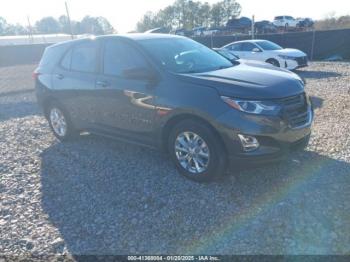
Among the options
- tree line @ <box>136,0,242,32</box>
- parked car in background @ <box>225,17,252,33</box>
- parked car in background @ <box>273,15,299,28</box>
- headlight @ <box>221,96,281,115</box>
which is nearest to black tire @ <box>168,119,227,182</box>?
headlight @ <box>221,96,281,115</box>

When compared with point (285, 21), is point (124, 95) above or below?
above

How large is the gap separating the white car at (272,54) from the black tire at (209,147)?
10.2 m

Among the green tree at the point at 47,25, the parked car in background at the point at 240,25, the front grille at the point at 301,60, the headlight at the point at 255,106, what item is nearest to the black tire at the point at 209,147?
the headlight at the point at 255,106

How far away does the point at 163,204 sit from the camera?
11.8 feet

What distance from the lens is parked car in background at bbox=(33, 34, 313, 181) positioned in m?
3.53

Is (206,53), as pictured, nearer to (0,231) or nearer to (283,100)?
(283,100)

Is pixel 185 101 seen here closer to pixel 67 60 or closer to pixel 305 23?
pixel 67 60

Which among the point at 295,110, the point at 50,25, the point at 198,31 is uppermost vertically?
the point at 295,110

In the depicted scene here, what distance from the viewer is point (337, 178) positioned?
12.7ft

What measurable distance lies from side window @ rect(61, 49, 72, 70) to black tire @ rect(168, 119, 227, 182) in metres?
2.47

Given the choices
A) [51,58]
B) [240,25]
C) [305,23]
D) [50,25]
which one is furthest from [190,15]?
[51,58]

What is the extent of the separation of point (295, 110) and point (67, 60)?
3723 millimetres

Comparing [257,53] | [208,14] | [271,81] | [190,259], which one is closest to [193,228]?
[190,259]

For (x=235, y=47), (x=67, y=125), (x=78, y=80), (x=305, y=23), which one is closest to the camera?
(x=78, y=80)
